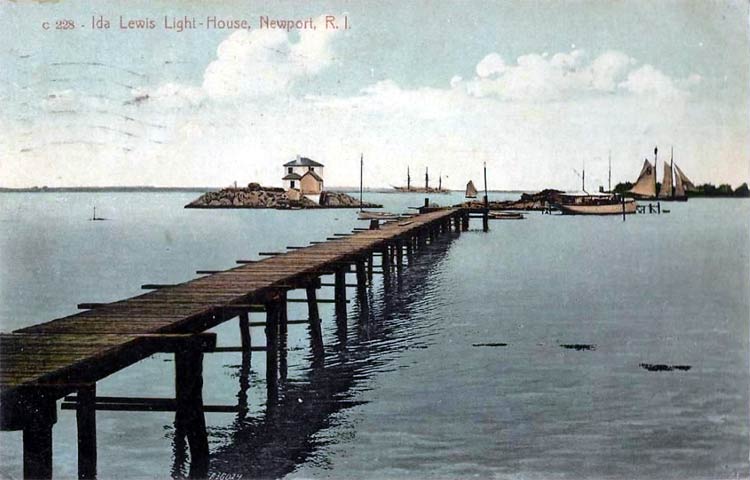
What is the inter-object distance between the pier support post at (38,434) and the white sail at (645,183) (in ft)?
358

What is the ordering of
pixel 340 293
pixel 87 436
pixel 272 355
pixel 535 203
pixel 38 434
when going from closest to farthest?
pixel 38 434 < pixel 87 436 < pixel 272 355 < pixel 340 293 < pixel 535 203

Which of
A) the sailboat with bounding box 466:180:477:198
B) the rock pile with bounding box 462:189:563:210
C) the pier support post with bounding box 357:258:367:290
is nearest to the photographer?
the pier support post with bounding box 357:258:367:290

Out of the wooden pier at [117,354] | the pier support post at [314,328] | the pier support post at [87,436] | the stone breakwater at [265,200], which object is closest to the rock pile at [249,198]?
the stone breakwater at [265,200]

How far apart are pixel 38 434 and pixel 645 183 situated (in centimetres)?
11214

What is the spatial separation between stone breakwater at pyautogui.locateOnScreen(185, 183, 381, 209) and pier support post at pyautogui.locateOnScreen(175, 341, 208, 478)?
138271 millimetres

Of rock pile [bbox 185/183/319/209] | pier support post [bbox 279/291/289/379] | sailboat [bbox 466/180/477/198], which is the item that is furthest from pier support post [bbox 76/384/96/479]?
sailboat [bbox 466/180/477/198]

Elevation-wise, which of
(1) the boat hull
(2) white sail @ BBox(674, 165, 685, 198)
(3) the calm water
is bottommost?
(3) the calm water

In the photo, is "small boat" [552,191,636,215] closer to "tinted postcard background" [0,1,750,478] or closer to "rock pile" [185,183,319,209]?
"rock pile" [185,183,319,209]

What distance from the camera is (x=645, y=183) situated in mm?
113625

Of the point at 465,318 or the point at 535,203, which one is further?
the point at 535,203

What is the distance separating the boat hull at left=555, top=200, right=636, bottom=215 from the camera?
364 ft

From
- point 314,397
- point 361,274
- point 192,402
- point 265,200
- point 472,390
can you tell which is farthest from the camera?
point 265,200

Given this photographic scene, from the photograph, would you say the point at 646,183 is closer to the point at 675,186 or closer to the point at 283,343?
the point at 675,186

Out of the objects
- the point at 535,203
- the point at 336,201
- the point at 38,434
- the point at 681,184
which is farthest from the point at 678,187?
the point at 38,434
